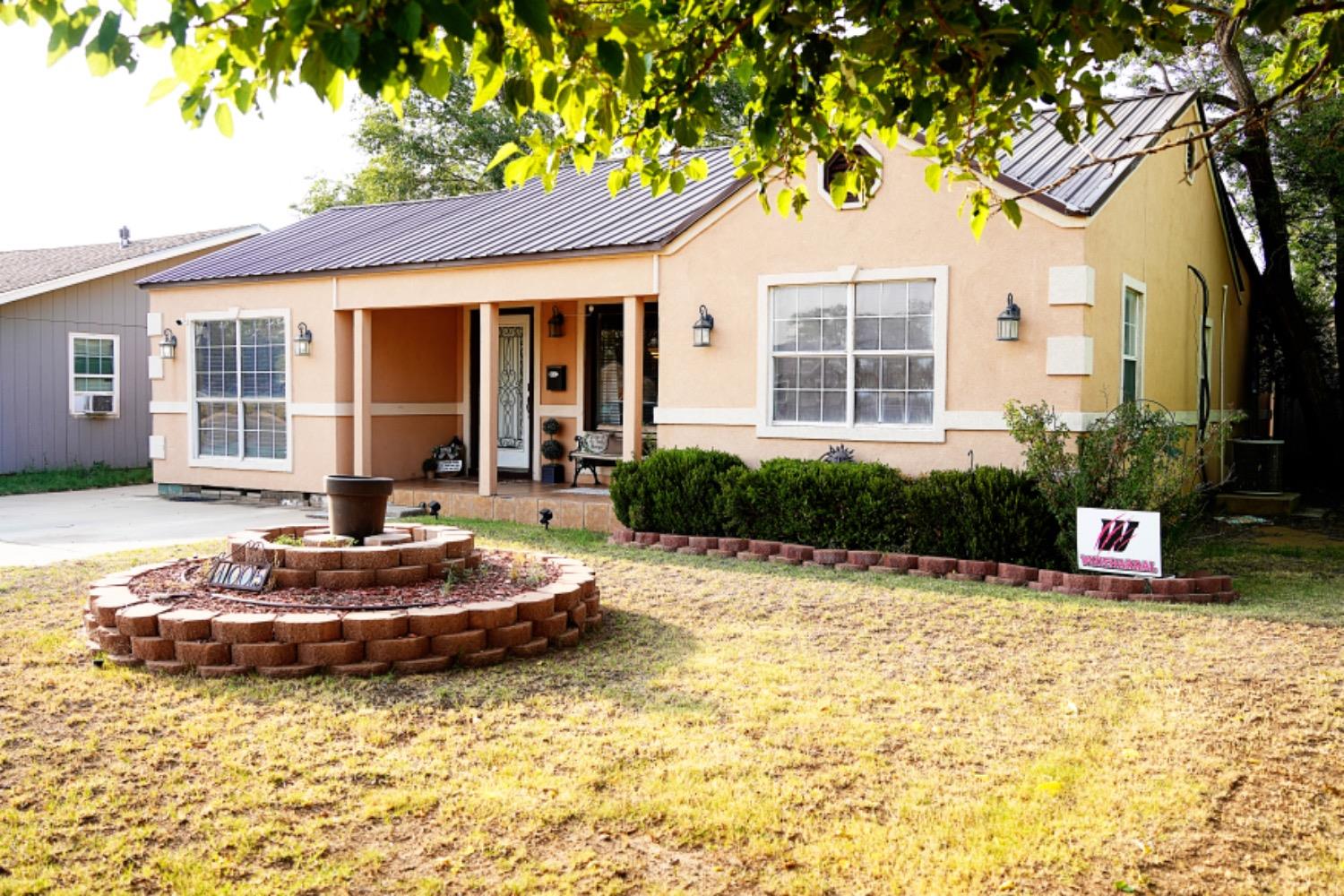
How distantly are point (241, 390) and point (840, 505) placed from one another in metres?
9.08

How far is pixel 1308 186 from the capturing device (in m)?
16.8

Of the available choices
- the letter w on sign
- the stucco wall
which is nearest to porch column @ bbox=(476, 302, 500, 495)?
the stucco wall

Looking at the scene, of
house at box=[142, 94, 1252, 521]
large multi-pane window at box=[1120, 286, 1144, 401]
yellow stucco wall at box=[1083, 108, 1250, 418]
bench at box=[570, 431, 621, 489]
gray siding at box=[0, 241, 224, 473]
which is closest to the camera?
house at box=[142, 94, 1252, 521]

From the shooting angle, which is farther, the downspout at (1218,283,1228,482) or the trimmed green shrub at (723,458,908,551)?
the downspout at (1218,283,1228,482)

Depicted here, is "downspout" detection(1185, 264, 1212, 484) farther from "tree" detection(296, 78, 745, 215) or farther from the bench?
"tree" detection(296, 78, 745, 215)

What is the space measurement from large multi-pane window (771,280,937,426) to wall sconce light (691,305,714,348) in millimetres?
678

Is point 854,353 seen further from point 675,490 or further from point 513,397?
point 513,397

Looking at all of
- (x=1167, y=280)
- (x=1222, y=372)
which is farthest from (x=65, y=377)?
(x=1222, y=372)

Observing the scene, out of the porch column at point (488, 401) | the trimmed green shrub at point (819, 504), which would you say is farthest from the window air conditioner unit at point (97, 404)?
the trimmed green shrub at point (819, 504)

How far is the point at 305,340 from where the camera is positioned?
14117mm

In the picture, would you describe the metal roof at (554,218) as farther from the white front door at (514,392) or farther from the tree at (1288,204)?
the tree at (1288,204)

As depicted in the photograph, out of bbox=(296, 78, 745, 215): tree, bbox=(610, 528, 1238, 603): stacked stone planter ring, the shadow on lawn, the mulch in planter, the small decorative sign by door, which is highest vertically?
bbox=(296, 78, 745, 215): tree

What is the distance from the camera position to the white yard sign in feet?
26.7

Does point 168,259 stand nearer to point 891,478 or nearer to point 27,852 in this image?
point 891,478
